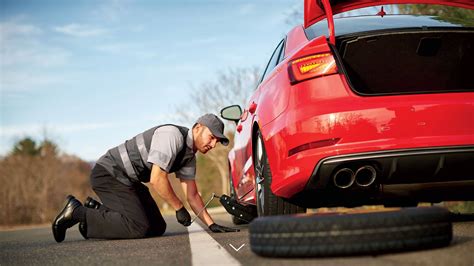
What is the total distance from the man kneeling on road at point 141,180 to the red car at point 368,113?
131 centimetres

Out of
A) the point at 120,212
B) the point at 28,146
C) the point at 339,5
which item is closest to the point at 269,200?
the point at 339,5

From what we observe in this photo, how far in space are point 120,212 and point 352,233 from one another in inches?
136

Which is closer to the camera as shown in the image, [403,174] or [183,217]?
[403,174]

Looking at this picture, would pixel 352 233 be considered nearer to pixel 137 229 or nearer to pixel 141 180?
pixel 137 229

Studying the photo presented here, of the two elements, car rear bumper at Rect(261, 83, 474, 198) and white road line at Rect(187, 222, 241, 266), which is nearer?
white road line at Rect(187, 222, 241, 266)

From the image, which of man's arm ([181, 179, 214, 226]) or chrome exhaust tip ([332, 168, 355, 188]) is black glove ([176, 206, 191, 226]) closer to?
man's arm ([181, 179, 214, 226])

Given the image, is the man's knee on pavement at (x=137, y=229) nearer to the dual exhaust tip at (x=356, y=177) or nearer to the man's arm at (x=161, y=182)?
the man's arm at (x=161, y=182)

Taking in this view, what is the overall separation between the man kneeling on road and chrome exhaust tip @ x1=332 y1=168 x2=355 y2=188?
6.21 ft

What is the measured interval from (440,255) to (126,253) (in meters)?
2.17

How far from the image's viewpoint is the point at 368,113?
13.1 ft

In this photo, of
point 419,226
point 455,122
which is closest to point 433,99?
point 455,122

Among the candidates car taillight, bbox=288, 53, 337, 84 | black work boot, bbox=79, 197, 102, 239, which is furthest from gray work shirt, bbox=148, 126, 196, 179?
car taillight, bbox=288, 53, 337, 84

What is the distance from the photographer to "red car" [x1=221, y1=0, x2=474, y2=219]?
398cm

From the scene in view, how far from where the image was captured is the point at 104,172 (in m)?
6.42
